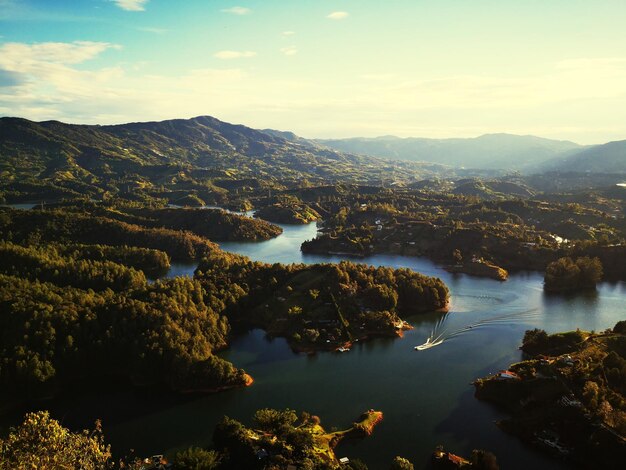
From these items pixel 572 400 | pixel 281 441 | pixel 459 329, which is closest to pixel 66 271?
pixel 281 441

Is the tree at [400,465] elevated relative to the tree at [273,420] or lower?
lower

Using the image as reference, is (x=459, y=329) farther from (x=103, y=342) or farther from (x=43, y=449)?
(x=43, y=449)

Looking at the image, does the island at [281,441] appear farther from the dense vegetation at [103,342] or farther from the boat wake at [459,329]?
the boat wake at [459,329]

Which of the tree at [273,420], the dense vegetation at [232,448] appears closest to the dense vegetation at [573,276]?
the dense vegetation at [232,448]

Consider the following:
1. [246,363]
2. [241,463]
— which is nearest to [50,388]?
[246,363]

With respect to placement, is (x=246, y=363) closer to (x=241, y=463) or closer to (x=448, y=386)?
(x=241, y=463)

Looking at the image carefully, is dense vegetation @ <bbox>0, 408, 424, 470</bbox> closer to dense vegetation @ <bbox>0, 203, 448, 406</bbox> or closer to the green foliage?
dense vegetation @ <bbox>0, 203, 448, 406</bbox>
